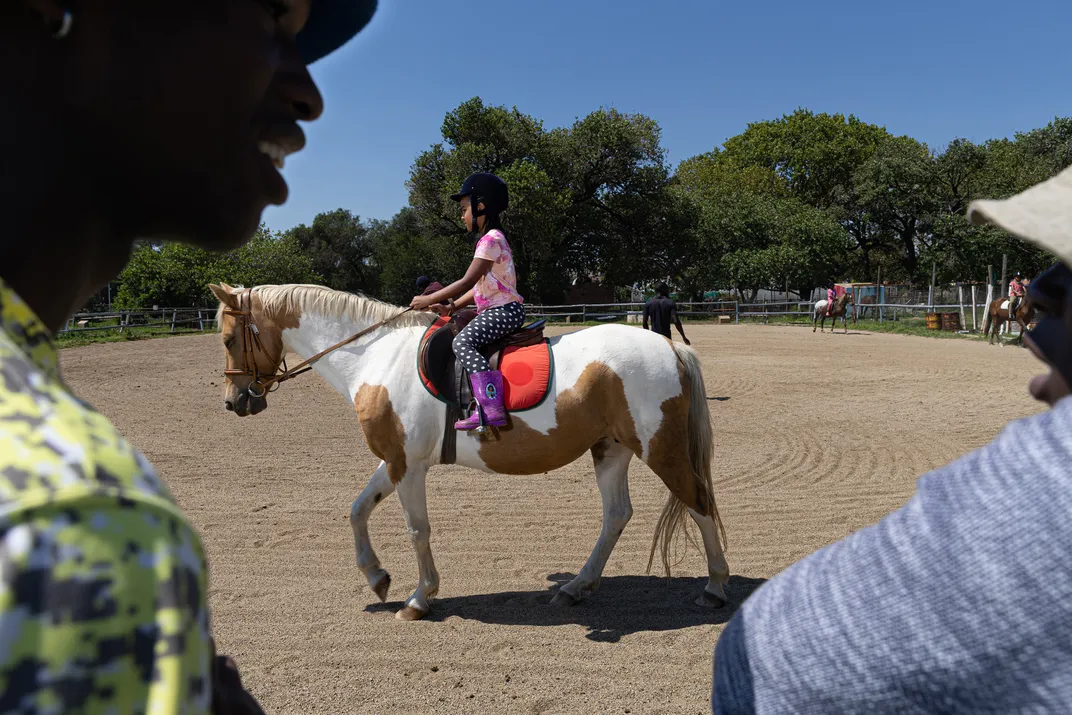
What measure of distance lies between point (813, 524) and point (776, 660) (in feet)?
18.2

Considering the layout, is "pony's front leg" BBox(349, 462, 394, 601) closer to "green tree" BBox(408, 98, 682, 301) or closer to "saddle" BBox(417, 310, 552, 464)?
"saddle" BBox(417, 310, 552, 464)

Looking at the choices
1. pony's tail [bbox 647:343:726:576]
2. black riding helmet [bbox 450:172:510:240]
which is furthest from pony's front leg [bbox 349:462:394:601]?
pony's tail [bbox 647:343:726:576]

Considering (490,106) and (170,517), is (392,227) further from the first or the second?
(170,517)

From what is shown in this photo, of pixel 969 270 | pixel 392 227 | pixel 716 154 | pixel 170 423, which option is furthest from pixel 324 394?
pixel 716 154

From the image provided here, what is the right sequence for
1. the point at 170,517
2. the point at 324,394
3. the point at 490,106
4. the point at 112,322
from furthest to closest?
the point at 490,106
the point at 112,322
the point at 324,394
the point at 170,517

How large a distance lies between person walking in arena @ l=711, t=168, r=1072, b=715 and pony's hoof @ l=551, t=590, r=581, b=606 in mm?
4001

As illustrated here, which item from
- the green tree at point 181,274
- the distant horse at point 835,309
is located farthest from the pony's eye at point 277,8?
the green tree at point 181,274

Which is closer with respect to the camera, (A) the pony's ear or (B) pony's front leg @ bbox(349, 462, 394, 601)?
(B) pony's front leg @ bbox(349, 462, 394, 601)

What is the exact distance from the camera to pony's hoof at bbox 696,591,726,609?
14.9ft

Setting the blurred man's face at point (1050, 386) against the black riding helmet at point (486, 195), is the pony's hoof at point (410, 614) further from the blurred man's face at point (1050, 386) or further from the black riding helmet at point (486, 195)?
the blurred man's face at point (1050, 386)

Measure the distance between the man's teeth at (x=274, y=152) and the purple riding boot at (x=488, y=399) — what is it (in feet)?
11.4

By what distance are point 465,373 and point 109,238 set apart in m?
3.75

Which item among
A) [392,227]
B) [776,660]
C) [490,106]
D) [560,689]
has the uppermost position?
[490,106]

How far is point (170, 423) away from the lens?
32.4 feet
